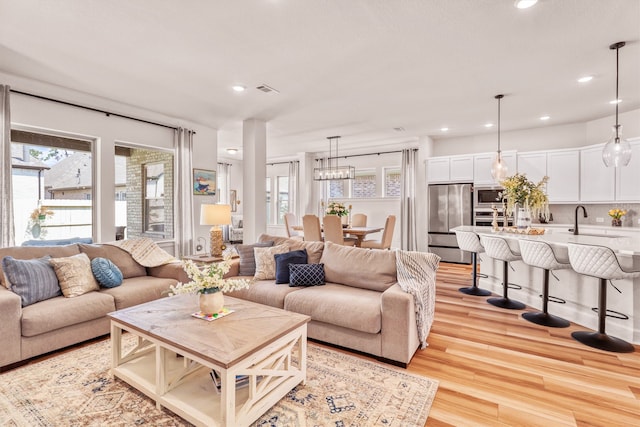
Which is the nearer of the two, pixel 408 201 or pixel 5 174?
pixel 5 174

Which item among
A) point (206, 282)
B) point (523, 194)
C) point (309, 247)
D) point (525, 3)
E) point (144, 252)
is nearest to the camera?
point (206, 282)

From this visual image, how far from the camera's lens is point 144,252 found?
379cm

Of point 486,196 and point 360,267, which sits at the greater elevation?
point 486,196

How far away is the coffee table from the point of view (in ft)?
5.61

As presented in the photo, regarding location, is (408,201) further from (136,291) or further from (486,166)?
(136,291)

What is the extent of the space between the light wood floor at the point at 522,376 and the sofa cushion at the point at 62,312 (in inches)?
108

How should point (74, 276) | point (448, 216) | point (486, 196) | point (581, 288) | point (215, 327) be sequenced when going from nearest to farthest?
1. point (215, 327)
2. point (74, 276)
3. point (581, 288)
4. point (486, 196)
5. point (448, 216)

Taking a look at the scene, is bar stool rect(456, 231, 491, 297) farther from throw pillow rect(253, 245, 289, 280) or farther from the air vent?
the air vent

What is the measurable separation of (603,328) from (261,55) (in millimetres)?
4106

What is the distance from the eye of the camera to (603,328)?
2889 mm

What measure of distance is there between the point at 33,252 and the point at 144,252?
99 cm

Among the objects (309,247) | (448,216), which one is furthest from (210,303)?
(448,216)

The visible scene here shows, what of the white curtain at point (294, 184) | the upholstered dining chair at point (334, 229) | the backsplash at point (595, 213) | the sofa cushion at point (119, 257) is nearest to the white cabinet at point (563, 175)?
the backsplash at point (595, 213)

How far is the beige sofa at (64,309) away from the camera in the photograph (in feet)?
7.82
